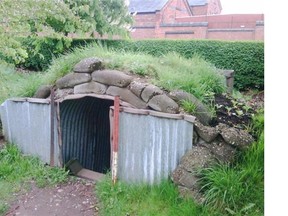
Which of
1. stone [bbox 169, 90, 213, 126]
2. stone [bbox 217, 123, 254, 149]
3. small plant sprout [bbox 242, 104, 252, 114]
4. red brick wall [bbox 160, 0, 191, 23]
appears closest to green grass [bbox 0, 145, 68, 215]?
stone [bbox 169, 90, 213, 126]

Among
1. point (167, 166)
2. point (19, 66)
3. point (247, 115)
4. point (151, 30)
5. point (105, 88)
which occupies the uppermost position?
point (151, 30)

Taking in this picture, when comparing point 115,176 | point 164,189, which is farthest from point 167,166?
point 115,176

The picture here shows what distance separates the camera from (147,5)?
25750mm

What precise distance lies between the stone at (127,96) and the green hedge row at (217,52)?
14.1ft

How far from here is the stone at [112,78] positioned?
529 centimetres

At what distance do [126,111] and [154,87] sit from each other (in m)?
0.61

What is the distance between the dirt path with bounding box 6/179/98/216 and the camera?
486 cm

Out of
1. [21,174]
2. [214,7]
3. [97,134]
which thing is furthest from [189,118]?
[214,7]

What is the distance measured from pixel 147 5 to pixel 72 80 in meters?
21.6

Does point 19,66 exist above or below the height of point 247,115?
above

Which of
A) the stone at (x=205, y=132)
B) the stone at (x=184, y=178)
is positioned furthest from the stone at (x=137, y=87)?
the stone at (x=184, y=178)

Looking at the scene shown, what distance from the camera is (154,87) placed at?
5.11m

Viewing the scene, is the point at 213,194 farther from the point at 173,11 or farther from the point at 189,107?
the point at 173,11
